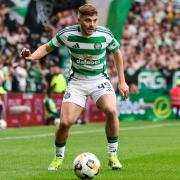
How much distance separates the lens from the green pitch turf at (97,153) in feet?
36.0

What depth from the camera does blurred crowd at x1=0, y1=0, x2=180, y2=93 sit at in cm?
2591

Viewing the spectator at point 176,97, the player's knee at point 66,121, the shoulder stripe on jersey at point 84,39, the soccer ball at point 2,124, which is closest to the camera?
the player's knee at point 66,121

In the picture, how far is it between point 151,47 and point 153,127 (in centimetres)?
883

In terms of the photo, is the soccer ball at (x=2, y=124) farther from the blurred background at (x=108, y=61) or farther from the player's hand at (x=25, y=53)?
the player's hand at (x=25, y=53)

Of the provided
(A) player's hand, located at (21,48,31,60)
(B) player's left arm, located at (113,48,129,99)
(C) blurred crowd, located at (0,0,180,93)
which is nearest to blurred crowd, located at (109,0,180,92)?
(C) blurred crowd, located at (0,0,180,93)

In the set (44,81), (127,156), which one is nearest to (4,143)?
(127,156)

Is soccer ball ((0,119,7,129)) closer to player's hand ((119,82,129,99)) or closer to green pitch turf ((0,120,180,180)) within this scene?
green pitch turf ((0,120,180,180))

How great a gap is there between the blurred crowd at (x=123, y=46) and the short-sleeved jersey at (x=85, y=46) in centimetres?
1255

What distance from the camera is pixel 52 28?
29.5 meters

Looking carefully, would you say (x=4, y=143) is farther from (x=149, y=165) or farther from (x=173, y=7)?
(x=173, y=7)

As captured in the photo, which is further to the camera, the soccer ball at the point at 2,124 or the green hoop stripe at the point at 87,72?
the soccer ball at the point at 2,124

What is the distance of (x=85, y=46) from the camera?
11406mm

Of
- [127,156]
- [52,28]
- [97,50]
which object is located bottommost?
[52,28]

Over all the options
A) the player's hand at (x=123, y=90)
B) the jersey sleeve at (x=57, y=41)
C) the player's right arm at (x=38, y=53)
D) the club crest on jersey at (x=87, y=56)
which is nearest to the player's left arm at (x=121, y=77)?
the player's hand at (x=123, y=90)
